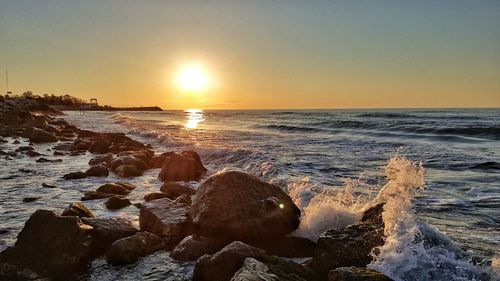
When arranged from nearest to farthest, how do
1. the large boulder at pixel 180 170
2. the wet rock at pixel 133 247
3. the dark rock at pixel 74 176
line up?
the wet rock at pixel 133 247 < the dark rock at pixel 74 176 < the large boulder at pixel 180 170

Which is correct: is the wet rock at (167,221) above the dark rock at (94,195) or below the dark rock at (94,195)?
above

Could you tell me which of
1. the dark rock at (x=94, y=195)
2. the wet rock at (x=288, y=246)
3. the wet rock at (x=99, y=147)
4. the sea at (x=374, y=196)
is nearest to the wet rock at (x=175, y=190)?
the sea at (x=374, y=196)

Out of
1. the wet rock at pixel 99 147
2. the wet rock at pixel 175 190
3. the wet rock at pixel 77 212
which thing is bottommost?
the wet rock at pixel 99 147

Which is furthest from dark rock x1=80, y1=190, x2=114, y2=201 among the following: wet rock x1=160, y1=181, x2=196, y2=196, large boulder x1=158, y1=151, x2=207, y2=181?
large boulder x1=158, y1=151, x2=207, y2=181

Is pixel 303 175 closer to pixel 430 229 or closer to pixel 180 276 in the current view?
pixel 430 229

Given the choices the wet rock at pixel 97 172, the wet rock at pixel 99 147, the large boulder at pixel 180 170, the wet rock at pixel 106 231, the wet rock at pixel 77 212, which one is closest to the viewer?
the wet rock at pixel 106 231

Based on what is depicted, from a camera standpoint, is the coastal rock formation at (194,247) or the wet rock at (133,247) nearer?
the wet rock at (133,247)

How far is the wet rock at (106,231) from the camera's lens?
263 inches

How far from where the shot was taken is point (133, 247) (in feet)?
21.0

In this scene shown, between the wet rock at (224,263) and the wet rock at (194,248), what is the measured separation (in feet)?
2.59

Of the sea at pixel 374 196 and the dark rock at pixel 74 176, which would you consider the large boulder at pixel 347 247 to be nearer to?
the sea at pixel 374 196

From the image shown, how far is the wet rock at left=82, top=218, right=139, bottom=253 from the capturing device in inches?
263

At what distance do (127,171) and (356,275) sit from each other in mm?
10852

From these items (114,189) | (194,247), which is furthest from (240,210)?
(114,189)
